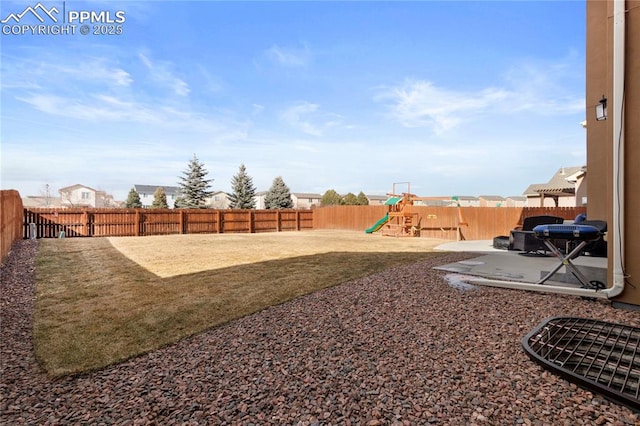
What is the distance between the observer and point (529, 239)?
7500 mm

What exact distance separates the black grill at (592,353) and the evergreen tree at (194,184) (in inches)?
1114

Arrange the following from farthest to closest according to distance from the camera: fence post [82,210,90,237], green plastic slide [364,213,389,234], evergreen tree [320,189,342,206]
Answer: evergreen tree [320,189,342,206] < green plastic slide [364,213,389,234] < fence post [82,210,90,237]

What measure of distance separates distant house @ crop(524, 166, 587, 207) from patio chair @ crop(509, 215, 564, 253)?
16.0 feet

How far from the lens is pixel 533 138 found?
498 inches

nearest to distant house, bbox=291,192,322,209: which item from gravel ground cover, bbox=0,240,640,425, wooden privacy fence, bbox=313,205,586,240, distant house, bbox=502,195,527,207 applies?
distant house, bbox=502,195,527,207

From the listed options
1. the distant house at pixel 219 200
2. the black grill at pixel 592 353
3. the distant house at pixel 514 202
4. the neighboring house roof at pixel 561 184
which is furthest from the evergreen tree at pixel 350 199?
the black grill at pixel 592 353

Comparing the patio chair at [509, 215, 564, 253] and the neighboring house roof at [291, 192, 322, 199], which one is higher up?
the neighboring house roof at [291, 192, 322, 199]

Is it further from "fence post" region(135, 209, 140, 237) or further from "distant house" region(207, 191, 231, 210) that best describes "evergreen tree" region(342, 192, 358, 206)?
"fence post" region(135, 209, 140, 237)

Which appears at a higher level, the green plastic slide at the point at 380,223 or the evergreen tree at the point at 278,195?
the evergreen tree at the point at 278,195

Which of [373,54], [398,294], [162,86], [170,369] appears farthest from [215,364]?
[162,86]

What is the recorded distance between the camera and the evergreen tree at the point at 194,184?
27922 millimetres

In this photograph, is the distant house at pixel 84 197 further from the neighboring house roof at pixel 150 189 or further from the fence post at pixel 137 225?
the fence post at pixel 137 225

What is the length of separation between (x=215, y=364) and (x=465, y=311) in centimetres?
249

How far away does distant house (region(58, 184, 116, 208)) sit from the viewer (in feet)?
144
